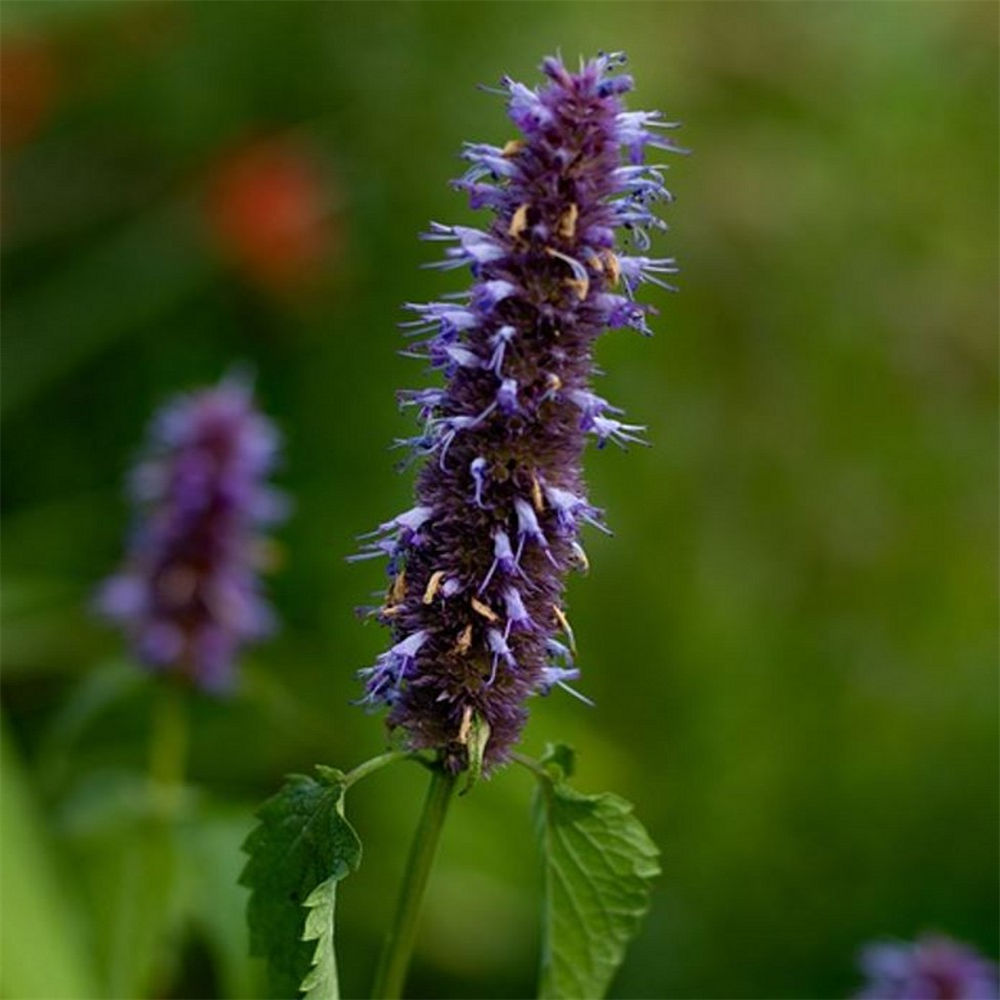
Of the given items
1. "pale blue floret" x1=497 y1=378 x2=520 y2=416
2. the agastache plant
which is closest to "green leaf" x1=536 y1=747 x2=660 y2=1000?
the agastache plant

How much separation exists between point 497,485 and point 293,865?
45 cm

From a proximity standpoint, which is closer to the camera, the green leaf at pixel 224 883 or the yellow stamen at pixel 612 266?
the yellow stamen at pixel 612 266

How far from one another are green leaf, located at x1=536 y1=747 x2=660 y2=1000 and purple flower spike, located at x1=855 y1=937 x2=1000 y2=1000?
118 cm

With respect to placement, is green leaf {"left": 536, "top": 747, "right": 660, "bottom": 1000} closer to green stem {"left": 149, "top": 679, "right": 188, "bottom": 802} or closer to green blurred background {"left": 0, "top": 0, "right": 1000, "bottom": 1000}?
green stem {"left": 149, "top": 679, "right": 188, "bottom": 802}

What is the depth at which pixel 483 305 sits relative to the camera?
180cm

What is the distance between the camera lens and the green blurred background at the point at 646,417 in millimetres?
4797

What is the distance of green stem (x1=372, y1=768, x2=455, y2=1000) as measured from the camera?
6.13ft

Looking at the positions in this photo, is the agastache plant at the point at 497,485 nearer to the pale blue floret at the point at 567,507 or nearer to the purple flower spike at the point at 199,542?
the pale blue floret at the point at 567,507

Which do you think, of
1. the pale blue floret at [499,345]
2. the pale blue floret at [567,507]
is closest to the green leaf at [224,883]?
the pale blue floret at [567,507]

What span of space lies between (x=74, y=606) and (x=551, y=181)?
3.35m

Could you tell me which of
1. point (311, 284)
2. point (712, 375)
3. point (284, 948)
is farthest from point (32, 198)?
point (284, 948)

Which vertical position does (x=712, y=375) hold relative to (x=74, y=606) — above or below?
above

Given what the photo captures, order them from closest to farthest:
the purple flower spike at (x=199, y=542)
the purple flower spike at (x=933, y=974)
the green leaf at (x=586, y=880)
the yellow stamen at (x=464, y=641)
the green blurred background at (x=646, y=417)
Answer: the yellow stamen at (x=464, y=641)
the green leaf at (x=586, y=880)
the purple flower spike at (x=933, y=974)
the purple flower spike at (x=199, y=542)
the green blurred background at (x=646, y=417)

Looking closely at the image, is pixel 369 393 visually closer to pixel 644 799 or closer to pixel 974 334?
pixel 644 799
